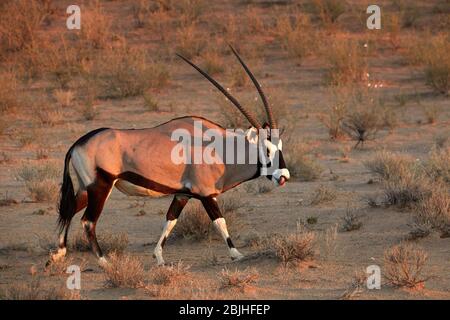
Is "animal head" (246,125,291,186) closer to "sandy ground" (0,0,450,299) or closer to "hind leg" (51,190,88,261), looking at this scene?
"sandy ground" (0,0,450,299)

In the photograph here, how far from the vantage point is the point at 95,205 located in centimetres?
862

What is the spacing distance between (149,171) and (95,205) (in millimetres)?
578

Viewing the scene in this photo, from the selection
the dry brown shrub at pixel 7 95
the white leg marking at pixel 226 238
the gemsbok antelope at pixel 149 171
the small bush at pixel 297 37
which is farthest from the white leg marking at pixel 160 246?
the small bush at pixel 297 37

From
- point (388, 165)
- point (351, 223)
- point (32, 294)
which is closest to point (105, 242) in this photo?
point (32, 294)

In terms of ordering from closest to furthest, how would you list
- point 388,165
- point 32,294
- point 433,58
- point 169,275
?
point 32,294, point 169,275, point 388,165, point 433,58

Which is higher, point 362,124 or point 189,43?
point 189,43

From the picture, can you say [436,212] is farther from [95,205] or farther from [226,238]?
[95,205]

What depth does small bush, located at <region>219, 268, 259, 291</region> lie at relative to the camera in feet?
25.1

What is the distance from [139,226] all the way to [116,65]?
9.62 meters

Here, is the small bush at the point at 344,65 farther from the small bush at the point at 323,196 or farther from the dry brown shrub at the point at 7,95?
the small bush at the point at 323,196

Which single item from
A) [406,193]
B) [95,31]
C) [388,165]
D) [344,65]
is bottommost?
[406,193]

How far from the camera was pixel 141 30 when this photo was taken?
24438 millimetres

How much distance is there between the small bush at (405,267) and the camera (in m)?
7.62

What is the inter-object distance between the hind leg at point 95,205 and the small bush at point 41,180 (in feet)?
11.5
